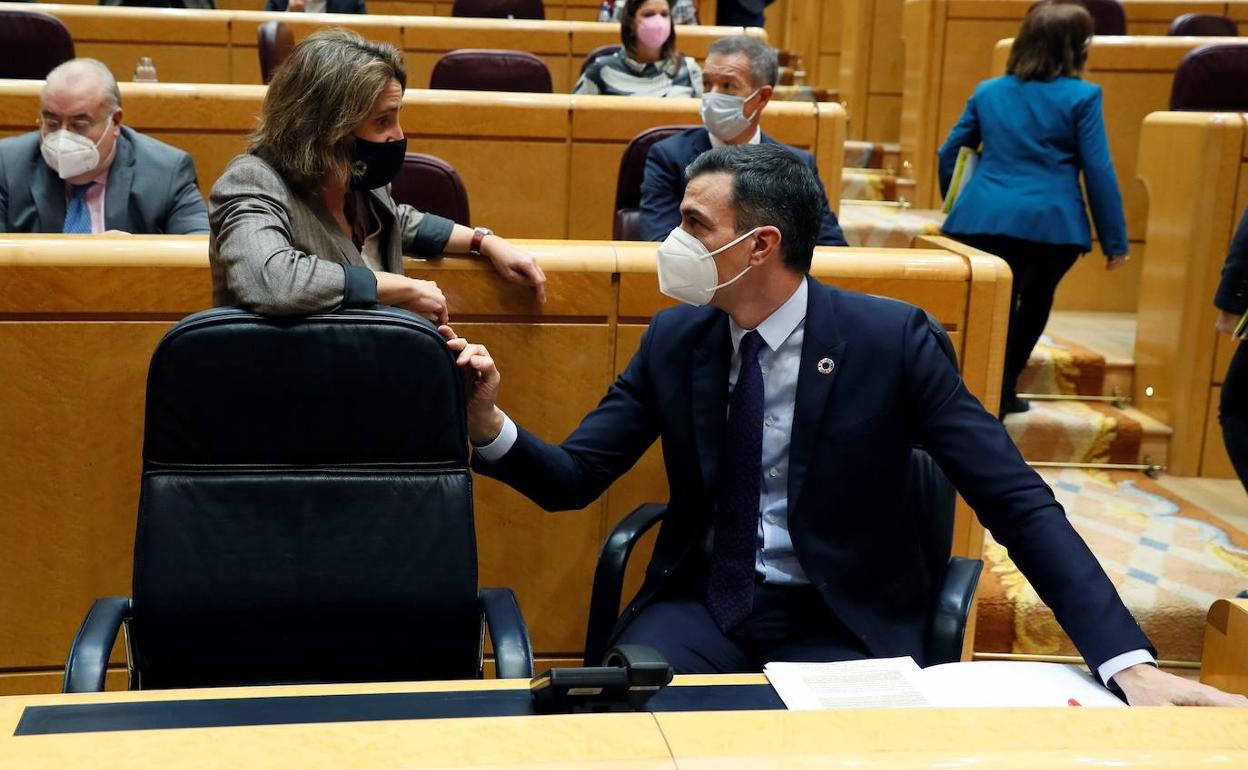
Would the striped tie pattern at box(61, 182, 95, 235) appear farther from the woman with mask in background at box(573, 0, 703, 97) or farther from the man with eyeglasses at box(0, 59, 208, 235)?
the woman with mask in background at box(573, 0, 703, 97)

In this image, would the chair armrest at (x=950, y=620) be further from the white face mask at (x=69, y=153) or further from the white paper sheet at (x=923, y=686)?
the white face mask at (x=69, y=153)

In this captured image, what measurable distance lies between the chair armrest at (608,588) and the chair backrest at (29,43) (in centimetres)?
367

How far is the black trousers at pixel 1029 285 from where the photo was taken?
13.5 feet

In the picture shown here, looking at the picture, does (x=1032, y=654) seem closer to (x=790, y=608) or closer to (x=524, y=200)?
(x=790, y=608)

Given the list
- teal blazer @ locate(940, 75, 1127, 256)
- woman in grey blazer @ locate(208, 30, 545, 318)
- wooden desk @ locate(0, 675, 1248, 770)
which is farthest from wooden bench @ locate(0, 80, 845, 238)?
wooden desk @ locate(0, 675, 1248, 770)

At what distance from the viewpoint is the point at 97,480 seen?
7.63 ft

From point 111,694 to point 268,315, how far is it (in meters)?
0.58

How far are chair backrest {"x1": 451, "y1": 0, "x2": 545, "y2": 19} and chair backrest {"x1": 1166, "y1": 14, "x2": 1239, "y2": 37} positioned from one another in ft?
10.2

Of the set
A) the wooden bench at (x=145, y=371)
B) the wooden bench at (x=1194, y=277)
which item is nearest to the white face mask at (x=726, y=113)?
the wooden bench at (x=145, y=371)

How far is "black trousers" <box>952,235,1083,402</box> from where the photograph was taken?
13.5ft

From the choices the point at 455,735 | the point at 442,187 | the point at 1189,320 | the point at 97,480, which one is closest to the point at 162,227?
the point at 442,187

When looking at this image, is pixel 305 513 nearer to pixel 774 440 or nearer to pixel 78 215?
pixel 774 440

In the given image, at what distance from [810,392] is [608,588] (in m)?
0.41

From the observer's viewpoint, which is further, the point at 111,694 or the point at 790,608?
the point at 790,608
